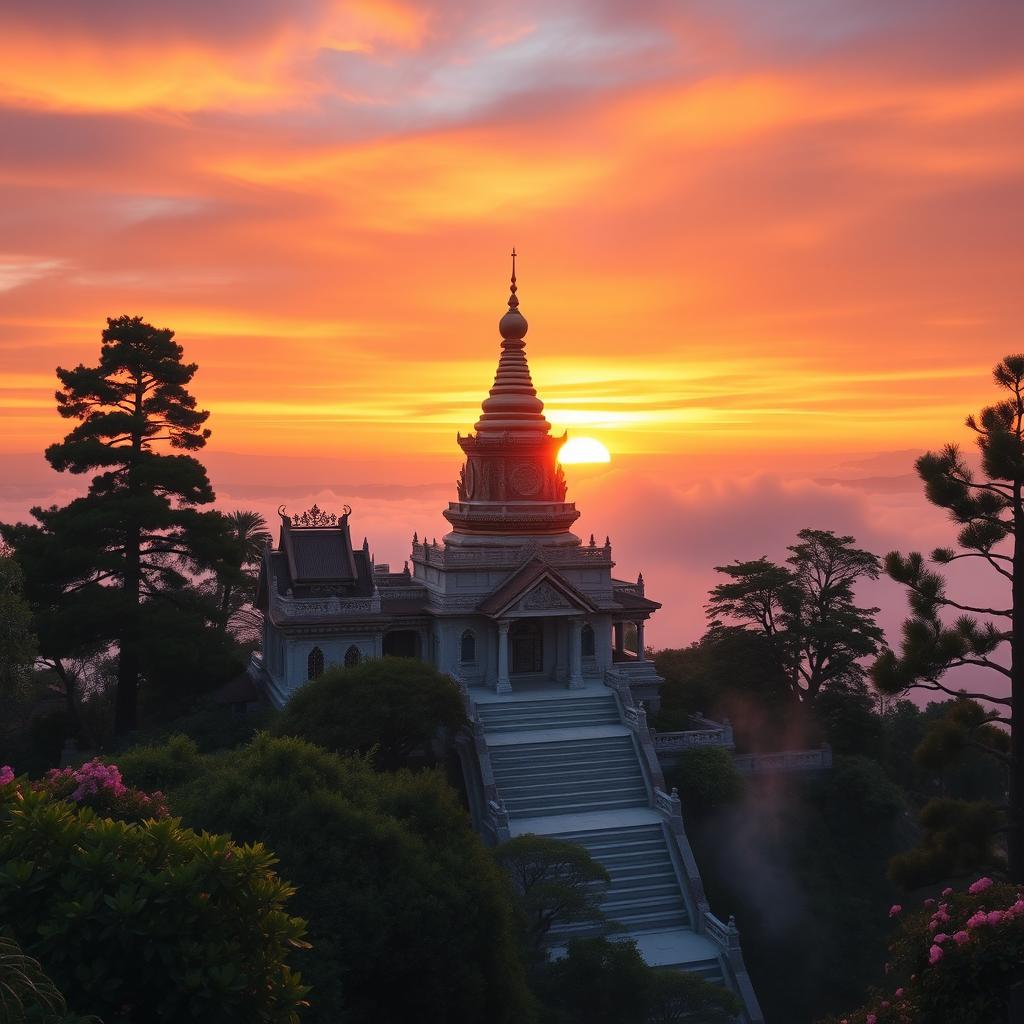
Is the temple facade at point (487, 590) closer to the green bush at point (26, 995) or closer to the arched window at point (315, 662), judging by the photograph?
the arched window at point (315, 662)

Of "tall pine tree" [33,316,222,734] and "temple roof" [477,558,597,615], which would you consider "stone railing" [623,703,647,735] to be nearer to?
"temple roof" [477,558,597,615]

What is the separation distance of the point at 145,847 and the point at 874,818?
86.1 ft

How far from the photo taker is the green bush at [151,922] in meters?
10.3

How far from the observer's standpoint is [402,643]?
3747 centimetres

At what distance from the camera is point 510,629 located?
3688cm

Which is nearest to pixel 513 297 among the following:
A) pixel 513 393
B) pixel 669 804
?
pixel 513 393

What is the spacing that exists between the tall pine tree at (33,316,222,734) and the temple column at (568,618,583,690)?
1173 centimetres

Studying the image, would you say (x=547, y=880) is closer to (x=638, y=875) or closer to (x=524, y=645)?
(x=638, y=875)

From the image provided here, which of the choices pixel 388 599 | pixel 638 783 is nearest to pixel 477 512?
pixel 388 599

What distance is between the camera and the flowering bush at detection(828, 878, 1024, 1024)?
12.1 metres

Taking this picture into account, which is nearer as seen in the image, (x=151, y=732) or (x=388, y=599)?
(x=151, y=732)

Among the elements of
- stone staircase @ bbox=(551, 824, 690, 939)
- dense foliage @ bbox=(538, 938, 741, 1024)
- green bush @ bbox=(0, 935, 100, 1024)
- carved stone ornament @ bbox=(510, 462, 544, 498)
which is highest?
carved stone ornament @ bbox=(510, 462, 544, 498)

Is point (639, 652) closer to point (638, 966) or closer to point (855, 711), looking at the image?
point (855, 711)

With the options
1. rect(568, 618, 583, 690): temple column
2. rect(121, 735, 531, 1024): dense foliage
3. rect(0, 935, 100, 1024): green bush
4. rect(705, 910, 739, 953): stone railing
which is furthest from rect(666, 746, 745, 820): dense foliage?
rect(0, 935, 100, 1024): green bush
